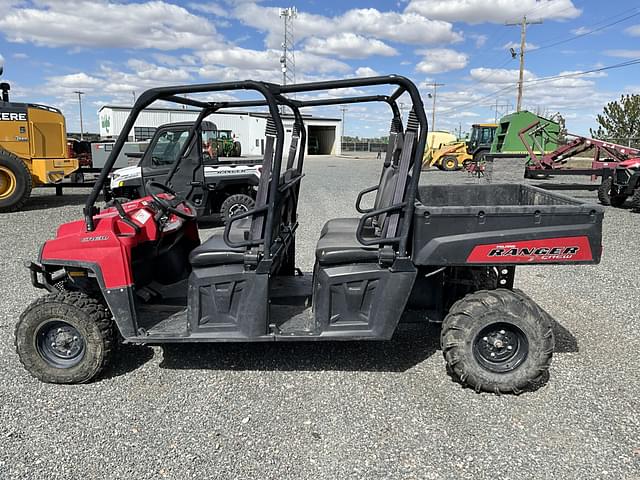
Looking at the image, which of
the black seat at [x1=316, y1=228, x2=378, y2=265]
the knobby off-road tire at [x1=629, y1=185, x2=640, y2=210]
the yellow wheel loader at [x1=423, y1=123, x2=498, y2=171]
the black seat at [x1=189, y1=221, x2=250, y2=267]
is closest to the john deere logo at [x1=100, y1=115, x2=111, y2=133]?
the yellow wheel loader at [x1=423, y1=123, x2=498, y2=171]

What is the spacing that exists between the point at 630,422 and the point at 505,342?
81 centimetres

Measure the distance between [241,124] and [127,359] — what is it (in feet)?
140

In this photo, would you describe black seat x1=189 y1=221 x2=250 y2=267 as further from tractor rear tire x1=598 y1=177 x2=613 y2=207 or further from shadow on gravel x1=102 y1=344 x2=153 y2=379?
tractor rear tire x1=598 y1=177 x2=613 y2=207

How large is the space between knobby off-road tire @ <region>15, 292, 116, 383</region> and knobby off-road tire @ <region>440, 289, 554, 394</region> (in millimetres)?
2270

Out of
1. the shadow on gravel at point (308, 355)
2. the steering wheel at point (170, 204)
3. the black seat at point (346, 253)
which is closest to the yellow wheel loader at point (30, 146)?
the steering wheel at point (170, 204)

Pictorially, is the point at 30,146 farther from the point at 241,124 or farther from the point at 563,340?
the point at 241,124

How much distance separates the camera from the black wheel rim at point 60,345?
11.9 feet

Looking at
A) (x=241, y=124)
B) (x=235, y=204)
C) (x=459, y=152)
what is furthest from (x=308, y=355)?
(x=241, y=124)

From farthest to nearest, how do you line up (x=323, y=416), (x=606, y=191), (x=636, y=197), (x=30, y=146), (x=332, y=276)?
(x=606, y=191), (x=30, y=146), (x=636, y=197), (x=332, y=276), (x=323, y=416)

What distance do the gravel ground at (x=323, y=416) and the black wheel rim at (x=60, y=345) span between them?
199 mm

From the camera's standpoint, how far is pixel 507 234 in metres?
3.41

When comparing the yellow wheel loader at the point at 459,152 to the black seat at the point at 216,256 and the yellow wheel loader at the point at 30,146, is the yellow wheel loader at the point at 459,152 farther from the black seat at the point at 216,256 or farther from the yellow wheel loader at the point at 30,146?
the black seat at the point at 216,256

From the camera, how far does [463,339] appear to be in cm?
Result: 346

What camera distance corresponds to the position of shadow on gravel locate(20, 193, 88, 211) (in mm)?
12383
